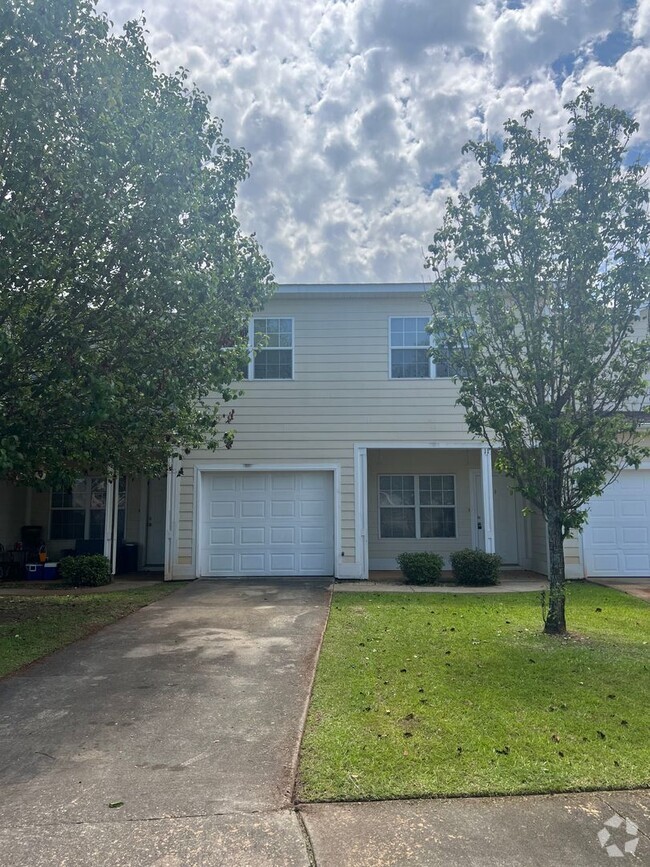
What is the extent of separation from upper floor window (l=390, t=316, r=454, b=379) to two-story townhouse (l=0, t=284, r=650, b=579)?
22 mm

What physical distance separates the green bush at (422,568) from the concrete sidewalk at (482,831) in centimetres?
847

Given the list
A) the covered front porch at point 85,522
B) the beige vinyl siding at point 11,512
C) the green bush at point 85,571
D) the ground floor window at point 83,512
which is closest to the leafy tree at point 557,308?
the green bush at point 85,571

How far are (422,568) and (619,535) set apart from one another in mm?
4366

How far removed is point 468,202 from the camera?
755cm

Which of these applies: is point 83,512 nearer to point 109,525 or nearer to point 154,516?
point 154,516

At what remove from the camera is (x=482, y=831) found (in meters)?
3.11

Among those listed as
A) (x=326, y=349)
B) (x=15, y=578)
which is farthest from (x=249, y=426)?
(x=15, y=578)

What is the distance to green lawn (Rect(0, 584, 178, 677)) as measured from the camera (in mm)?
6992

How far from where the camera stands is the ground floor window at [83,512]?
14562mm

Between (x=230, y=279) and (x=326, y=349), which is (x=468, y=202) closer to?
(x=230, y=279)

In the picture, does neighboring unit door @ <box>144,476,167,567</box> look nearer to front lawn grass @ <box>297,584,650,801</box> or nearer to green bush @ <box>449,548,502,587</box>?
green bush @ <box>449,548,502,587</box>

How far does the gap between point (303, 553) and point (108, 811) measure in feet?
31.6

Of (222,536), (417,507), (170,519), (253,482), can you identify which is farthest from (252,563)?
(417,507)

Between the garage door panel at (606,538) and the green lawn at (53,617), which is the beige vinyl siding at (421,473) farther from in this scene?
the green lawn at (53,617)
